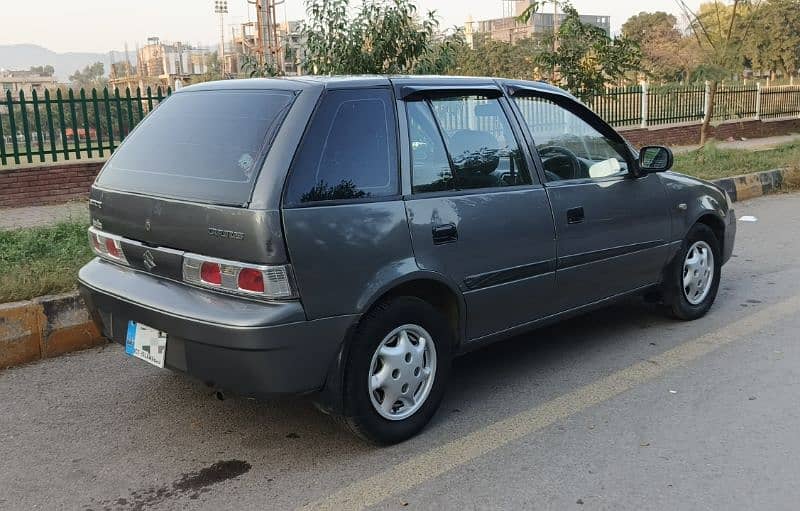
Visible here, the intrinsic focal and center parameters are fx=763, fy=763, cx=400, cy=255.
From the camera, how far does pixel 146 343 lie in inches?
135

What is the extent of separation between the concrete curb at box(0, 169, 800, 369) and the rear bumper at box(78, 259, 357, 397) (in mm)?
1587

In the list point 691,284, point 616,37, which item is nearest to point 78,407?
point 691,284

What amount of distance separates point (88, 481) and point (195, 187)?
52.5 inches

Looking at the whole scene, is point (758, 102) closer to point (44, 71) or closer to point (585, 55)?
point (585, 55)

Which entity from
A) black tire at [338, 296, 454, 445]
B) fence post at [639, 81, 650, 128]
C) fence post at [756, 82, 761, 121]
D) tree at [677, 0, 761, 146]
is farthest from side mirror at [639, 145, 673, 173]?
fence post at [756, 82, 761, 121]

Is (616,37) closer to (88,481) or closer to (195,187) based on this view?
(195,187)

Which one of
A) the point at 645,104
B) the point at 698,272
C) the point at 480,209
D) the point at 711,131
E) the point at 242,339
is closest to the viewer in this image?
the point at 242,339

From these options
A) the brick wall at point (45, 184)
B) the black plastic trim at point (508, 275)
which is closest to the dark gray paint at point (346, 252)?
the black plastic trim at point (508, 275)

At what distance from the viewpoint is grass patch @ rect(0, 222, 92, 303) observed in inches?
190

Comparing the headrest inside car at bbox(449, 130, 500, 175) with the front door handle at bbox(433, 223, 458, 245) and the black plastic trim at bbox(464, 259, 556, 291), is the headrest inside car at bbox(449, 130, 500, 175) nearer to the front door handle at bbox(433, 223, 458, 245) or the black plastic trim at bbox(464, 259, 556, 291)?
the front door handle at bbox(433, 223, 458, 245)

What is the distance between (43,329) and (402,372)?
8.21 ft

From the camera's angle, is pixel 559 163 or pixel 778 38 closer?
pixel 559 163

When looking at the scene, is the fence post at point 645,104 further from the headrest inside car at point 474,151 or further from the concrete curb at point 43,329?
the concrete curb at point 43,329

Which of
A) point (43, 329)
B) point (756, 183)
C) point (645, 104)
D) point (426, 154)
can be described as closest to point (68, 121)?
point (43, 329)
